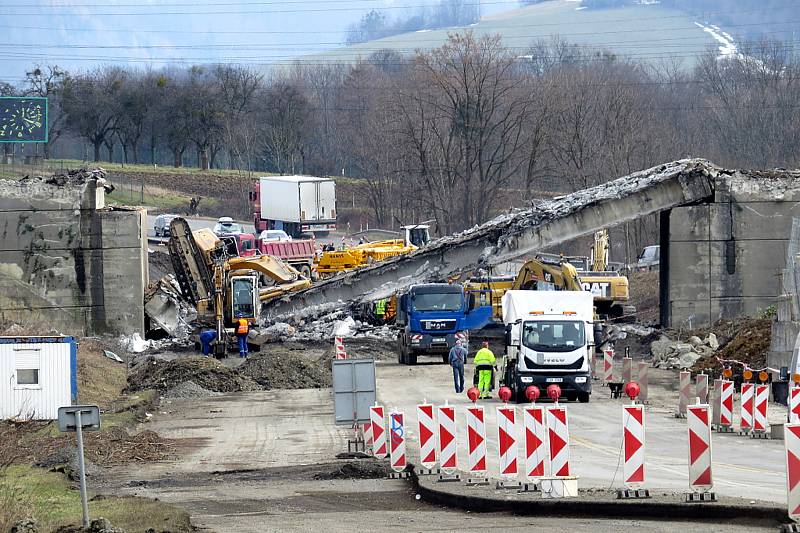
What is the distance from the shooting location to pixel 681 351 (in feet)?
140

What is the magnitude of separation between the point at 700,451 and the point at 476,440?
12.8 ft

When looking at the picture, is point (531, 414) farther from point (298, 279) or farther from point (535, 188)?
point (535, 188)

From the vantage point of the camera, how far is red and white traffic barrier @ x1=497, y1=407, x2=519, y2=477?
17.9 m

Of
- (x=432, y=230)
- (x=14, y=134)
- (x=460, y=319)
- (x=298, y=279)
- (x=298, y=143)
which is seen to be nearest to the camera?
(x=460, y=319)

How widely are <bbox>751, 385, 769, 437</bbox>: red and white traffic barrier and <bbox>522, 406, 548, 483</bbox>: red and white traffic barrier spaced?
343 inches

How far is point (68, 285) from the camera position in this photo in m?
48.2

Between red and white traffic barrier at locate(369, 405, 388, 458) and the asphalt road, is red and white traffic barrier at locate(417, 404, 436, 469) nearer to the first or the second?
the asphalt road

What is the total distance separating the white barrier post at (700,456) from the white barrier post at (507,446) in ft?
8.57

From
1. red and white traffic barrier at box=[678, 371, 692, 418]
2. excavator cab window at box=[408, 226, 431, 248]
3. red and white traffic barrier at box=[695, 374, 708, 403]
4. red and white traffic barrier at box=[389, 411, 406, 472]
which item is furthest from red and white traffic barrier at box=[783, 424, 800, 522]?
excavator cab window at box=[408, 226, 431, 248]

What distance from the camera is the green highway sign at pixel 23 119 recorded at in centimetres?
6231

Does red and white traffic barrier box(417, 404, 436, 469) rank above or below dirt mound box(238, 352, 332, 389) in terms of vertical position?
above

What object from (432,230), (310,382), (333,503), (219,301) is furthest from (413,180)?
(333,503)

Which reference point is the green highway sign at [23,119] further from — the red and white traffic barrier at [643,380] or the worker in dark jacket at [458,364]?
the red and white traffic barrier at [643,380]

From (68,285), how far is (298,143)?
86180 millimetres
